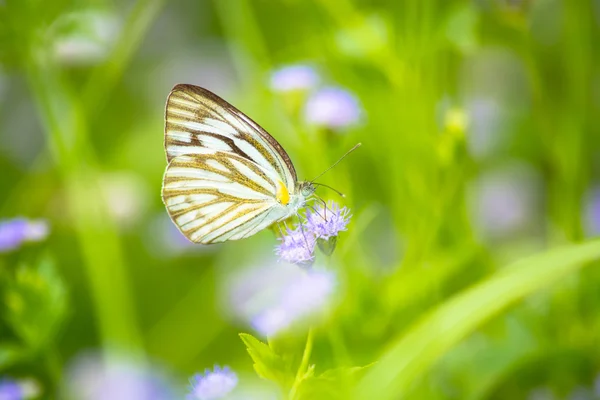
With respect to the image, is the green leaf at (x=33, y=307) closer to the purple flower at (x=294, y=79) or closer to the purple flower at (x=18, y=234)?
the purple flower at (x=18, y=234)

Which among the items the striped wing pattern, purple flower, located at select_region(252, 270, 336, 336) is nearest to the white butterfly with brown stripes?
the striped wing pattern

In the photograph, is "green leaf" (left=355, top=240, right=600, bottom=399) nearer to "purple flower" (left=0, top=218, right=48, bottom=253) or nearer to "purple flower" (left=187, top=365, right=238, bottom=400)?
"purple flower" (left=187, top=365, right=238, bottom=400)

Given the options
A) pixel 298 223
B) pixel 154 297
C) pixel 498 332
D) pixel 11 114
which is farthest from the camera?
pixel 11 114

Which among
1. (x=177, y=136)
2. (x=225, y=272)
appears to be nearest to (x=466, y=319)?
(x=177, y=136)

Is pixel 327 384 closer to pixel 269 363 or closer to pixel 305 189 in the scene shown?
pixel 269 363

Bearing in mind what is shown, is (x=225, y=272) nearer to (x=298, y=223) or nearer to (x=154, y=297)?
(x=154, y=297)

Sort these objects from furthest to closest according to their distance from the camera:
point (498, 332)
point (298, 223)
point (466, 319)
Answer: point (498, 332), point (298, 223), point (466, 319)
